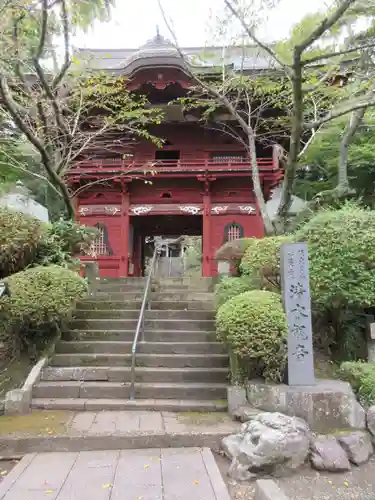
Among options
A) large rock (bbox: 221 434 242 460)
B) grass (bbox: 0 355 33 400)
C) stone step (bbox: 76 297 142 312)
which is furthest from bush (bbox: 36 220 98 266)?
large rock (bbox: 221 434 242 460)

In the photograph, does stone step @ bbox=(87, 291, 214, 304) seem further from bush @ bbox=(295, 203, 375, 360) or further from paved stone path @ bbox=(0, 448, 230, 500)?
paved stone path @ bbox=(0, 448, 230, 500)

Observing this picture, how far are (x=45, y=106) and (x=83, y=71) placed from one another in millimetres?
1253

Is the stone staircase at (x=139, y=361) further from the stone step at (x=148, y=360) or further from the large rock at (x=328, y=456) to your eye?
the large rock at (x=328, y=456)

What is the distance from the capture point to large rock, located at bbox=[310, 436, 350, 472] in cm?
376

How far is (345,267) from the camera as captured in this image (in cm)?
507

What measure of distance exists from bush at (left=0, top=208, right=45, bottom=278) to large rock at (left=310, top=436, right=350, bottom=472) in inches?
201

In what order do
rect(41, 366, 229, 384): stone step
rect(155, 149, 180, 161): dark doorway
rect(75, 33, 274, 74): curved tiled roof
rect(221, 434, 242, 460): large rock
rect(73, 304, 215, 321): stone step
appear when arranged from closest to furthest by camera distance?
rect(221, 434, 242, 460): large rock → rect(41, 366, 229, 384): stone step → rect(73, 304, 215, 321): stone step → rect(75, 33, 274, 74): curved tiled roof → rect(155, 149, 180, 161): dark doorway

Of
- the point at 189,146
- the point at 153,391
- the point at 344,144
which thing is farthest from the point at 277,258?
the point at 189,146

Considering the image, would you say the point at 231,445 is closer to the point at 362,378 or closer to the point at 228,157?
the point at 362,378

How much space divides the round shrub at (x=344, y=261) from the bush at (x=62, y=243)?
14.5ft

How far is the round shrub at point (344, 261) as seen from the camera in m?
5.03

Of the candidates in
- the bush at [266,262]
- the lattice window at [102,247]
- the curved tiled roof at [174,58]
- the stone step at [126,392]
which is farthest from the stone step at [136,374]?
the lattice window at [102,247]

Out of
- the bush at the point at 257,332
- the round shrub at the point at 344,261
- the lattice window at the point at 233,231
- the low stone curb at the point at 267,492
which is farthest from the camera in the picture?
the lattice window at the point at 233,231

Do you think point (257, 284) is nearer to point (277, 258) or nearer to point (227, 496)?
point (277, 258)
